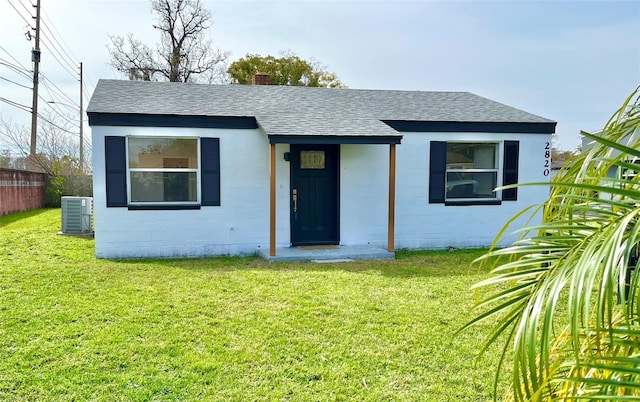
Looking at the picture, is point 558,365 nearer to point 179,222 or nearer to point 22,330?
point 22,330

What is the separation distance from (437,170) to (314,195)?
2677 mm

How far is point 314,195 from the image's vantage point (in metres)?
8.98

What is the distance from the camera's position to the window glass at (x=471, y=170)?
955 cm

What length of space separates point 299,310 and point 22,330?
274cm

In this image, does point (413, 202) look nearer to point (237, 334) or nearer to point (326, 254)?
point (326, 254)

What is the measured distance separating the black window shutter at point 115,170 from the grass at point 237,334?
1.35m

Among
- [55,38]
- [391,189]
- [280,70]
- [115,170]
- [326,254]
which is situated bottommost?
[326,254]

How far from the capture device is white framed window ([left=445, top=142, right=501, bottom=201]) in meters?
9.55

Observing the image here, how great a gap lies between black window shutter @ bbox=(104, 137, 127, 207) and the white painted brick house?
0.7 inches

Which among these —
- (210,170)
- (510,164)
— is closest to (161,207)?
(210,170)

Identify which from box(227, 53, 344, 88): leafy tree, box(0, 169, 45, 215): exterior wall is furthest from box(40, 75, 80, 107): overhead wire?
box(227, 53, 344, 88): leafy tree

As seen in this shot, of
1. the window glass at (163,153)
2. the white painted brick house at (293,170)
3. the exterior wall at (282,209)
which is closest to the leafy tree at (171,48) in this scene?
the white painted brick house at (293,170)

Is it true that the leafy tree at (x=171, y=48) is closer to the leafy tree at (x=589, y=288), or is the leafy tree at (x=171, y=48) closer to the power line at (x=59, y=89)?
the power line at (x=59, y=89)

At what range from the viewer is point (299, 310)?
4973 mm
